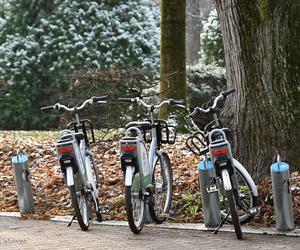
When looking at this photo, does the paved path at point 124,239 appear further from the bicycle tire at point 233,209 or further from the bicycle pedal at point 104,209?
the bicycle pedal at point 104,209

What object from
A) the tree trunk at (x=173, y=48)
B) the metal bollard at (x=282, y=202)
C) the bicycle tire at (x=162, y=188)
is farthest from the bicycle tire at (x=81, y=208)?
the tree trunk at (x=173, y=48)

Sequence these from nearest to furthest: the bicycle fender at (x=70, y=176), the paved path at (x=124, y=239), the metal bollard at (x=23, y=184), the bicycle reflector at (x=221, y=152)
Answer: the paved path at (x=124, y=239) → the bicycle reflector at (x=221, y=152) → the bicycle fender at (x=70, y=176) → the metal bollard at (x=23, y=184)

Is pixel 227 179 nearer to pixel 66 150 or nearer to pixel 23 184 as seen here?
pixel 66 150

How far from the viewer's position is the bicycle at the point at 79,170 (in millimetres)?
7344

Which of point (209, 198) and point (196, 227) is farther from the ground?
point (209, 198)

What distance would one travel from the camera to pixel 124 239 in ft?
22.9

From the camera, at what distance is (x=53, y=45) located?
20.6m

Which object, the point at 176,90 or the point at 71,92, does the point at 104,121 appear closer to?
the point at 71,92

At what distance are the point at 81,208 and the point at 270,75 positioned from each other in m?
2.52

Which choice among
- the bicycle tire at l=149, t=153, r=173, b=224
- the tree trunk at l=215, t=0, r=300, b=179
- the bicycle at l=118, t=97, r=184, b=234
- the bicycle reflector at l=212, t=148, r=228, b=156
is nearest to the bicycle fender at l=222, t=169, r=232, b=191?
the bicycle reflector at l=212, t=148, r=228, b=156

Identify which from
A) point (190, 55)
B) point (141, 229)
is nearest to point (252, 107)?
point (141, 229)

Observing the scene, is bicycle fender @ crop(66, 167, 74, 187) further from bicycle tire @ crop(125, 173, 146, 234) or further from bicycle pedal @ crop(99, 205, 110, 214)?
bicycle pedal @ crop(99, 205, 110, 214)

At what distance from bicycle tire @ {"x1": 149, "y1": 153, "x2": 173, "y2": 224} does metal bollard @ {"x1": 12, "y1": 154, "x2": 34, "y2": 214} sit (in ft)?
5.47

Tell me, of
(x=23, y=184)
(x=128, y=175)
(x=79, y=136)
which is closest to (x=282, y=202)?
(x=128, y=175)
